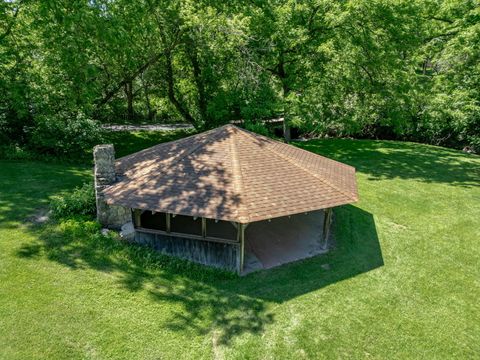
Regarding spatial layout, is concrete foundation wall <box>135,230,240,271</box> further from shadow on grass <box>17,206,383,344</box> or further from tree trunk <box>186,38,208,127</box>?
tree trunk <box>186,38,208,127</box>

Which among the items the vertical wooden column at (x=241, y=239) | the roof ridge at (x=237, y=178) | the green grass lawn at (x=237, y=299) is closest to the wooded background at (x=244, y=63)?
the green grass lawn at (x=237, y=299)

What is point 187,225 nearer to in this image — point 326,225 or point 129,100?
point 326,225

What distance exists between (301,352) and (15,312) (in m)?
7.09

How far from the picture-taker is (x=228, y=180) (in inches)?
436

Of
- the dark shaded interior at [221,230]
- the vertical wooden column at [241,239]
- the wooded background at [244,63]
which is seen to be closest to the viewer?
the vertical wooden column at [241,239]

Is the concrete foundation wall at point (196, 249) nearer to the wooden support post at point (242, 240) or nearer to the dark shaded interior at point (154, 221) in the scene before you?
the wooden support post at point (242, 240)

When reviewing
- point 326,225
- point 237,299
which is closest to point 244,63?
point 326,225

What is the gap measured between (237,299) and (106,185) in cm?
606

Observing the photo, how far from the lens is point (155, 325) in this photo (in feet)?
27.2

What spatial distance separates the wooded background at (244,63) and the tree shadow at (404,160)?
96.9 inches

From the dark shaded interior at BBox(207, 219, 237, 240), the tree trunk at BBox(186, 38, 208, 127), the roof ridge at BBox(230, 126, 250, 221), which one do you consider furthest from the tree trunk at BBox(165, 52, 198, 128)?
the dark shaded interior at BBox(207, 219, 237, 240)

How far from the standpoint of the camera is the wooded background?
56.2ft

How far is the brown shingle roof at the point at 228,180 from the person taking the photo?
1012 cm

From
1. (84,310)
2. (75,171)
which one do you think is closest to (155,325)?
(84,310)
